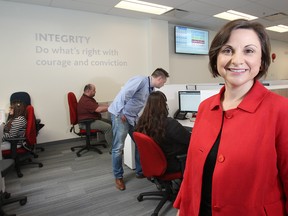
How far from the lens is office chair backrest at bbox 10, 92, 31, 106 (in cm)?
379

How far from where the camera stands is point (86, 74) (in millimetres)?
4477

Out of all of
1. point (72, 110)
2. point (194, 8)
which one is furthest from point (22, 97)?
point (194, 8)

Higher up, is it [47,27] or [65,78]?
[47,27]

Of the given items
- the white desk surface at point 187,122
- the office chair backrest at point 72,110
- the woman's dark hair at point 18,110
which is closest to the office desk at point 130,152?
the white desk surface at point 187,122

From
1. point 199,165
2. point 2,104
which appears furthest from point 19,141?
point 199,165

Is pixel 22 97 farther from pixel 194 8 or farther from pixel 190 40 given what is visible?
pixel 190 40

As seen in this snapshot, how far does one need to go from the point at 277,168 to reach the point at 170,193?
Result: 1.57 metres

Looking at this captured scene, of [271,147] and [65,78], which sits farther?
[65,78]

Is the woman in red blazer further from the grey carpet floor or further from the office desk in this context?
the office desk

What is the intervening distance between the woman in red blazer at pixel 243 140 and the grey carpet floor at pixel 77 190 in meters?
1.41

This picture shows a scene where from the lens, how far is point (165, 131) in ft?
5.88

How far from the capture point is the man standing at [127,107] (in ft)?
7.95

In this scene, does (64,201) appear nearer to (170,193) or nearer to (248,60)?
(170,193)

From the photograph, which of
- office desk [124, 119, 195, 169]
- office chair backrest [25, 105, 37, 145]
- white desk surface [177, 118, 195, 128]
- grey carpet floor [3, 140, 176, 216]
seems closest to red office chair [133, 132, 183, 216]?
grey carpet floor [3, 140, 176, 216]
